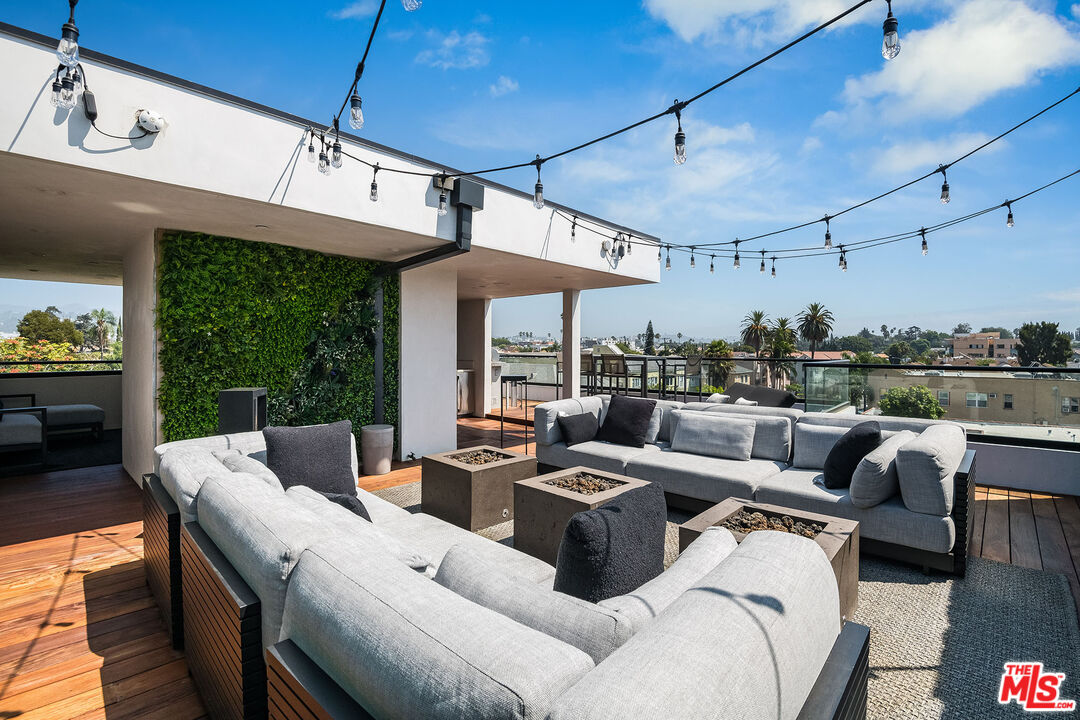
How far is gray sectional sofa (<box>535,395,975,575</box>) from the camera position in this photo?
2.94 metres

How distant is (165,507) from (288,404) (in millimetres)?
3081

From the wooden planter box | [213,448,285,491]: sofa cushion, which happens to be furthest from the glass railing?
[213,448,285,491]: sofa cushion

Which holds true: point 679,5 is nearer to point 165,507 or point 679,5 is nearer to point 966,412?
point 165,507

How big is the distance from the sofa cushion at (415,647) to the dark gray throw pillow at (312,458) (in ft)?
5.94

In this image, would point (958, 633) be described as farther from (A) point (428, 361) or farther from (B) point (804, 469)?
(A) point (428, 361)

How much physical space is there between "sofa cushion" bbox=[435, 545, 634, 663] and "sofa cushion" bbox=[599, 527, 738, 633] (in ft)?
0.18

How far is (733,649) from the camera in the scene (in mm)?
828

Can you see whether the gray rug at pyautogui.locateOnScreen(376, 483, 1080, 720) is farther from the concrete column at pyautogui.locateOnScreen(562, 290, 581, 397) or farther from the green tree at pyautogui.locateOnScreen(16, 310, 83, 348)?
the green tree at pyautogui.locateOnScreen(16, 310, 83, 348)

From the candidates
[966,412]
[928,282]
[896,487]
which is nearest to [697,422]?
[896,487]

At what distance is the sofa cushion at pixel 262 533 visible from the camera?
1.35 metres

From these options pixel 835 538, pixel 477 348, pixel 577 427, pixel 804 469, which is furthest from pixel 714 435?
pixel 477 348

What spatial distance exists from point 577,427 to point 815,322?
3272 centimetres

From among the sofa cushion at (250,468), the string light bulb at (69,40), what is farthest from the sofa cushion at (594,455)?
the string light bulb at (69,40)

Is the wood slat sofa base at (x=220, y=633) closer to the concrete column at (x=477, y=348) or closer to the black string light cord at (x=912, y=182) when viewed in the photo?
the black string light cord at (x=912, y=182)
